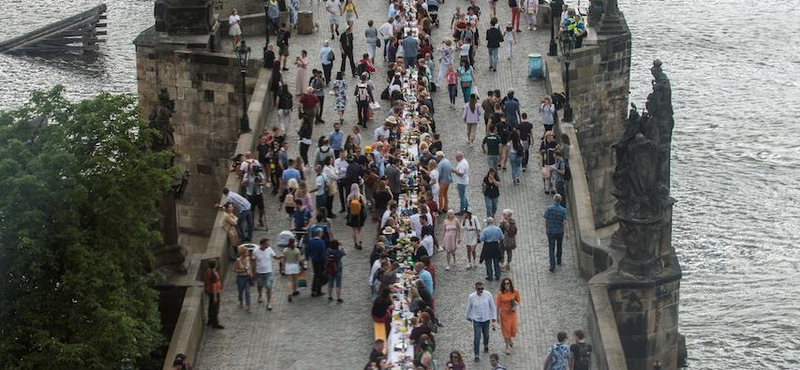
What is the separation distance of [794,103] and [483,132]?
33.8 m

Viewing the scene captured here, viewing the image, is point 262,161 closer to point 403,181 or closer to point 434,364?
point 403,181

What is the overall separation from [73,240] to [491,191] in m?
10.4

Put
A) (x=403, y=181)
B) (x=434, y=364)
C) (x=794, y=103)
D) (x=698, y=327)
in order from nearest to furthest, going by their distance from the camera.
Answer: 1. (x=434, y=364)
2. (x=403, y=181)
3. (x=698, y=327)
4. (x=794, y=103)

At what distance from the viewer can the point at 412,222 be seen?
48219mm

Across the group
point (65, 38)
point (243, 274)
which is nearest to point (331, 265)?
point (243, 274)

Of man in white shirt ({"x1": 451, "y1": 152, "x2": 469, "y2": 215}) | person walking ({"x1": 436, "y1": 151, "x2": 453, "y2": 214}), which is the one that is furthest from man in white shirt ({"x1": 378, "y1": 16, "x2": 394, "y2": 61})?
man in white shirt ({"x1": 451, "y1": 152, "x2": 469, "y2": 215})

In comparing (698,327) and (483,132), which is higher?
(483,132)

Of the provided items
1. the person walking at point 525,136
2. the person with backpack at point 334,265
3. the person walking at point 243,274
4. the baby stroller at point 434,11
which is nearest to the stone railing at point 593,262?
the person walking at point 525,136

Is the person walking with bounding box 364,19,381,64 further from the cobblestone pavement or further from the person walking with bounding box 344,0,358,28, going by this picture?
the cobblestone pavement

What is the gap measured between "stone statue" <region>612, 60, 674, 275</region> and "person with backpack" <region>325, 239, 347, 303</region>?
6618 millimetres

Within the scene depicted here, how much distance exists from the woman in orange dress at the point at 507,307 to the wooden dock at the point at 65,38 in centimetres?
5882

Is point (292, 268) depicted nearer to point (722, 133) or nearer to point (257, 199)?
point (257, 199)

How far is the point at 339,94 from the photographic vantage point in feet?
190

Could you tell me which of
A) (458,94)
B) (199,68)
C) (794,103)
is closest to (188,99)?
(199,68)
